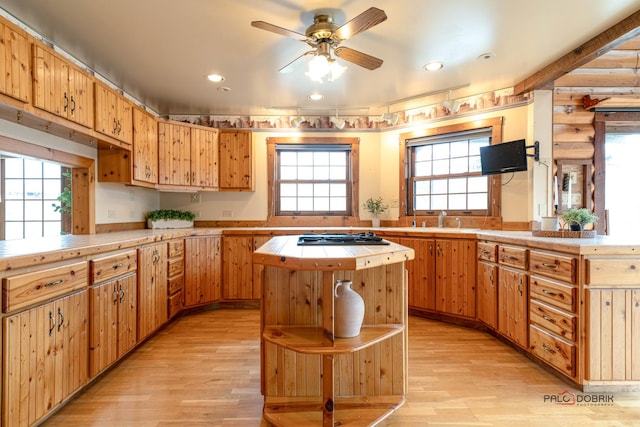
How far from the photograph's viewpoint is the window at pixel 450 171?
3596 mm

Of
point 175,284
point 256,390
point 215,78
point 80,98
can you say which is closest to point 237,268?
point 175,284

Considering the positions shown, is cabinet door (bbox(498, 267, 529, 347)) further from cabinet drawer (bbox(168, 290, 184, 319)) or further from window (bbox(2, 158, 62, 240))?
window (bbox(2, 158, 62, 240))

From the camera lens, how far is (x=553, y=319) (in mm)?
2148

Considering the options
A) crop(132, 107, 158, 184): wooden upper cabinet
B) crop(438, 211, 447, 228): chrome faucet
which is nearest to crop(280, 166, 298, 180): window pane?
crop(132, 107, 158, 184): wooden upper cabinet

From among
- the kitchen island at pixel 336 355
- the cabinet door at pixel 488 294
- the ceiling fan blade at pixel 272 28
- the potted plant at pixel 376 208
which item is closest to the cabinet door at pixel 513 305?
the cabinet door at pixel 488 294

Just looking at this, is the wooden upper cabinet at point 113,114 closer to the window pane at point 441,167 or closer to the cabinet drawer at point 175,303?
the cabinet drawer at point 175,303

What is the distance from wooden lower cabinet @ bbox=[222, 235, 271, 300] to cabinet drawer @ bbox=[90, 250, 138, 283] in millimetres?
1298

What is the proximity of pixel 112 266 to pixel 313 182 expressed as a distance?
2.77 metres

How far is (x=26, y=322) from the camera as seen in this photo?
59.5 inches

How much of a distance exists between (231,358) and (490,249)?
8.09 feet

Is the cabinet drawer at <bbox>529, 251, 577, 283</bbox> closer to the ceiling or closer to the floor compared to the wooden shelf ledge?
closer to the ceiling

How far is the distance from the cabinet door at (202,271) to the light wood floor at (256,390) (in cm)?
67

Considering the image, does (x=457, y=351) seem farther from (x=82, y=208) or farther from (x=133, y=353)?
(x=82, y=208)

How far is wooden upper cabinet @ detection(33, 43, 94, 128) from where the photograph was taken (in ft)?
6.32
